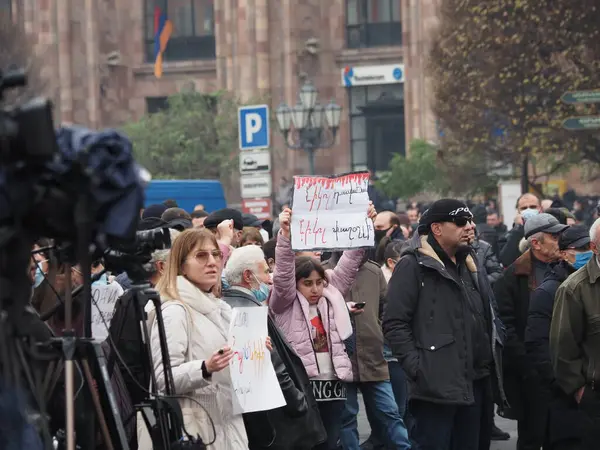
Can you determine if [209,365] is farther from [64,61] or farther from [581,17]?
[64,61]

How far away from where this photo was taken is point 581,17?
89.7ft

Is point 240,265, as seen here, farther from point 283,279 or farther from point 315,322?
point 315,322

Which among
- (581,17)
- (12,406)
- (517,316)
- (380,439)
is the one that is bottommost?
(380,439)

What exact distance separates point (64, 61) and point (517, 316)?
155 feet

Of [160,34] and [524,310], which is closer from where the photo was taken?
[524,310]

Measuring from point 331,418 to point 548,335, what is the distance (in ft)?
4.74

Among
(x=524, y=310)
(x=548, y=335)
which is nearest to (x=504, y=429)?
(x=524, y=310)

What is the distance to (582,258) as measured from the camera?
970 centimetres

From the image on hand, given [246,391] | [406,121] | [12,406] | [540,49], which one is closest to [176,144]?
[406,121]

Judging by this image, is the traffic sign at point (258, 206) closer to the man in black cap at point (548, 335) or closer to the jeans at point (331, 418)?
the man in black cap at point (548, 335)

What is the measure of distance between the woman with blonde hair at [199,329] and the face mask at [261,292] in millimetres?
1405

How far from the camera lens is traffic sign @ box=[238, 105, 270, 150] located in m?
20.8

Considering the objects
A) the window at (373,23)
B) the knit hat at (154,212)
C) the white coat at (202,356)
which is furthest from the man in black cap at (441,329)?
the window at (373,23)

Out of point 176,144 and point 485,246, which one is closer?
point 485,246
